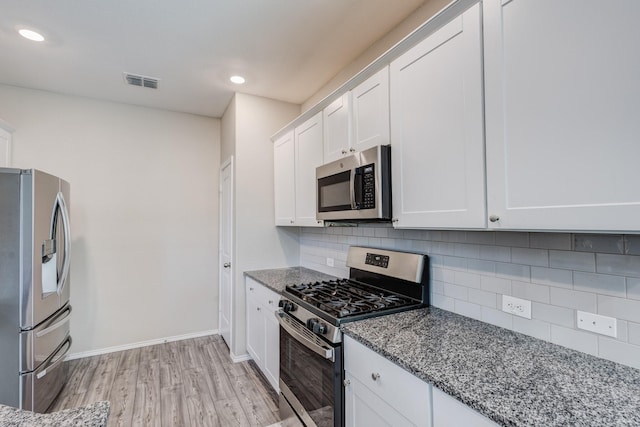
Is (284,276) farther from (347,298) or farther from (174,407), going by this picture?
(174,407)

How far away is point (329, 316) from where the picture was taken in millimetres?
1646

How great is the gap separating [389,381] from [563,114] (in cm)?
114

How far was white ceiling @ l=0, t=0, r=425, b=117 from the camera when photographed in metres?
2.01

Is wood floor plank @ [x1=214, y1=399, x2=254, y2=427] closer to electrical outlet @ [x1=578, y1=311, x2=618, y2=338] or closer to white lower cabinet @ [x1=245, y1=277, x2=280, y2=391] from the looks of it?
white lower cabinet @ [x1=245, y1=277, x2=280, y2=391]

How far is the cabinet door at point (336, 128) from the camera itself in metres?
2.14

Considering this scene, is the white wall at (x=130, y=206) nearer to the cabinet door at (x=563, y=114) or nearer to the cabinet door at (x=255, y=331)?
the cabinet door at (x=255, y=331)

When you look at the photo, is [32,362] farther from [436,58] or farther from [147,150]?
[436,58]

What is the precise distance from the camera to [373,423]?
4.39 feet

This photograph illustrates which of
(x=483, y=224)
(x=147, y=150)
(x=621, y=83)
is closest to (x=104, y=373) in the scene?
(x=147, y=150)

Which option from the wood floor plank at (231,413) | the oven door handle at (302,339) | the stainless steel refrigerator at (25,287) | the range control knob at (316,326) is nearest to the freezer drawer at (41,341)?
the stainless steel refrigerator at (25,287)

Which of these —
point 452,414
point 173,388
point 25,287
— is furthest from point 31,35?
point 452,414

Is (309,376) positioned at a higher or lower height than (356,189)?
lower

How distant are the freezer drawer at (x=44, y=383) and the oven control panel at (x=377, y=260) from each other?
7.89ft

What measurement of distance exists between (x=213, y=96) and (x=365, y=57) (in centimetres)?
173
